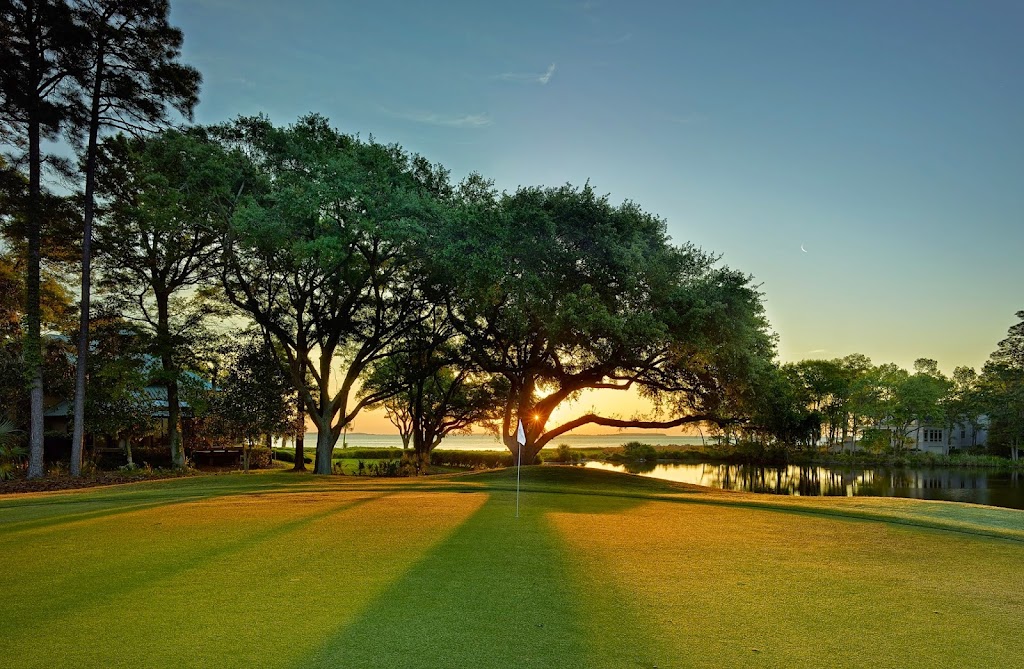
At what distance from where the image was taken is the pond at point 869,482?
31.5m

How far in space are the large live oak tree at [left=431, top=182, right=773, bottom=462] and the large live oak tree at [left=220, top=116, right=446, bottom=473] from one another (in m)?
2.26

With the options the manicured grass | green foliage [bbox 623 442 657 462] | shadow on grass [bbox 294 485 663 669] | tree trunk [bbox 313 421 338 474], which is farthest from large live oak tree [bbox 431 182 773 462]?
green foliage [bbox 623 442 657 462]

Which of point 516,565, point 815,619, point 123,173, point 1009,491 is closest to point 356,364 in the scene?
point 123,173

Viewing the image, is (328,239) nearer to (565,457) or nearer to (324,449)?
(324,449)

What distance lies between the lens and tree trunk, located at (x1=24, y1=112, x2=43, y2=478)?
21359 mm

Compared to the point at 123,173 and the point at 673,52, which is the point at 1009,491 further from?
Answer: the point at 123,173

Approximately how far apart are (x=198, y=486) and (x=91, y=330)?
55.1 ft

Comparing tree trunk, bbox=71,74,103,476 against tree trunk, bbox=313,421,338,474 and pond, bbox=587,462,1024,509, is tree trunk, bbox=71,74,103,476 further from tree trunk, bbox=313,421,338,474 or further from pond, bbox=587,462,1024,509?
pond, bbox=587,462,1024,509

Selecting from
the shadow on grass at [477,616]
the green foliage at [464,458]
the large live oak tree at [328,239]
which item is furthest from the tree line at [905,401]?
the shadow on grass at [477,616]

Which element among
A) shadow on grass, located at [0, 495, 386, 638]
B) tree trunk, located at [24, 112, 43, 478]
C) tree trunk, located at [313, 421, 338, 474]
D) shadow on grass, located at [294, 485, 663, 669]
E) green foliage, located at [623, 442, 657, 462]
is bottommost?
green foliage, located at [623, 442, 657, 462]

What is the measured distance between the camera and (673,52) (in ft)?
53.3

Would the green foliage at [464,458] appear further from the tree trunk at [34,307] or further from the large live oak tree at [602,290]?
the tree trunk at [34,307]

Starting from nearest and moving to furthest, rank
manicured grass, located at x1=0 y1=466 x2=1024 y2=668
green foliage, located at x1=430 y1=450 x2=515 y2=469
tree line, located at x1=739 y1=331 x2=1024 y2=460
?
1. manicured grass, located at x1=0 y1=466 x2=1024 y2=668
2. green foliage, located at x1=430 y1=450 x2=515 y2=469
3. tree line, located at x1=739 y1=331 x2=1024 y2=460

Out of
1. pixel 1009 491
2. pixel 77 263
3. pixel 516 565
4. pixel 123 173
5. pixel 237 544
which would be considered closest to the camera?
pixel 516 565
